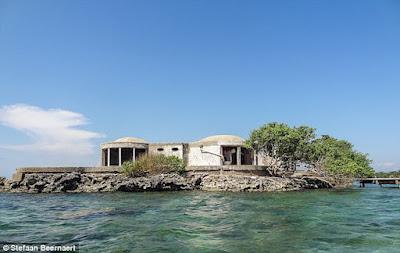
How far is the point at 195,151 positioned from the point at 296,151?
11.6 metres

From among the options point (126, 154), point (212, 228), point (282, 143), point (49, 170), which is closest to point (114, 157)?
point (126, 154)

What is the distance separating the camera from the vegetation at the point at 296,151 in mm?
39125

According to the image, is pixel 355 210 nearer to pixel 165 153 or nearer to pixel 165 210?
pixel 165 210

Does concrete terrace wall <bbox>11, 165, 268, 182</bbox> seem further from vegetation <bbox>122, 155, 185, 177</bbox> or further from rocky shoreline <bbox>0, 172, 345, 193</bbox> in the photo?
vegetation <bbox>122, 155, 185, 177</bbox>

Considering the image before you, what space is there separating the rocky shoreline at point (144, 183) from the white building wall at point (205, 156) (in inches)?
227

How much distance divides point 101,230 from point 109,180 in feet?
79.7

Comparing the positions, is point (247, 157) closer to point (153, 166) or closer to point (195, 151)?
point (195, 151)

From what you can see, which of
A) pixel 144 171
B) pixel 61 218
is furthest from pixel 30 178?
pixel 61 218

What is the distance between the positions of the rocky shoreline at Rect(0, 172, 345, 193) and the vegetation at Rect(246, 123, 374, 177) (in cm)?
269

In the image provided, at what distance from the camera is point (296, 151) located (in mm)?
39969

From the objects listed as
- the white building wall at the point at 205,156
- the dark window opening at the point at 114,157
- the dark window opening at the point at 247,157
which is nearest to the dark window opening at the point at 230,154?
the dark window opening at the point at 247,157

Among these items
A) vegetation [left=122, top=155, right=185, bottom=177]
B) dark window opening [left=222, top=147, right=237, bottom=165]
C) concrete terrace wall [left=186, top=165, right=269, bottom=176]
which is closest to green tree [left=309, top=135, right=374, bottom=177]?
concrete terrace wall [left=186, top=165, right=269, bottom=176]

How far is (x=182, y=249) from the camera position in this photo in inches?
432

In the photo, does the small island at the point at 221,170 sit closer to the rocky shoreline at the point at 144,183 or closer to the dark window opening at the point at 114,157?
the rocky shoreline at the point at 144,183
